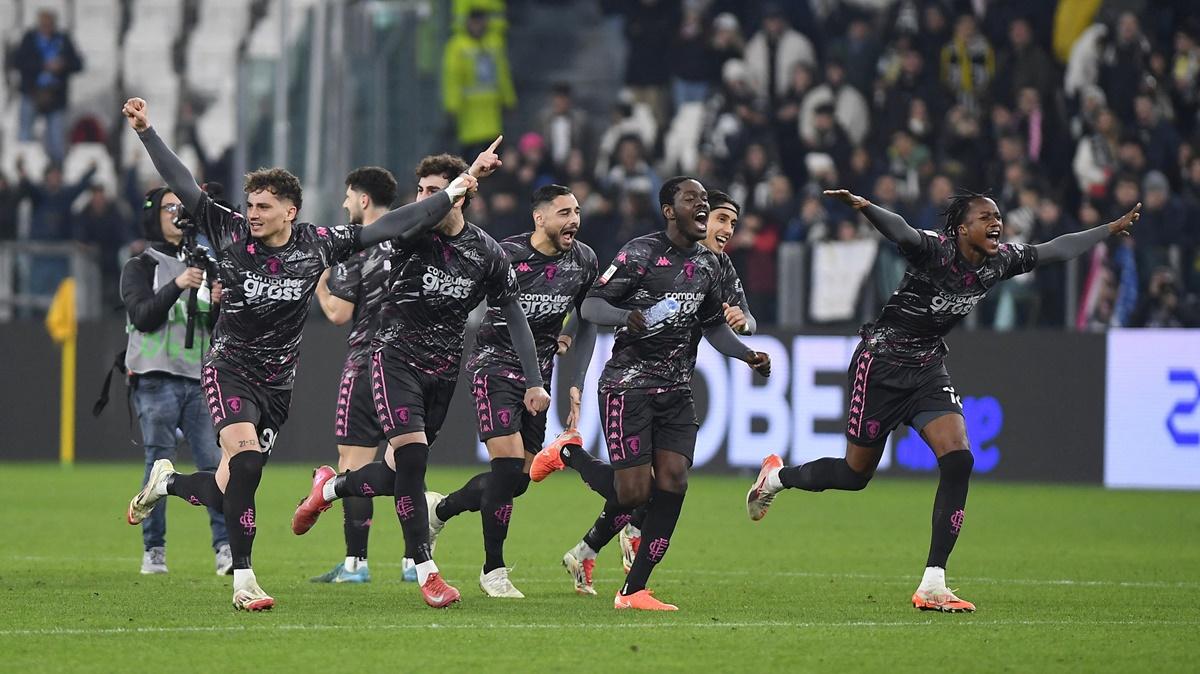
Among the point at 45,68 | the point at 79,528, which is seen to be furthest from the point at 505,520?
the point at 45,68

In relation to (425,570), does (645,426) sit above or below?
above

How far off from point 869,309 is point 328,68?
7.37 metres

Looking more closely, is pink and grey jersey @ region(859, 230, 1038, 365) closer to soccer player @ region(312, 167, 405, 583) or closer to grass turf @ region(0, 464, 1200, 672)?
grass turf @ region(0, 464, 1200, 672)

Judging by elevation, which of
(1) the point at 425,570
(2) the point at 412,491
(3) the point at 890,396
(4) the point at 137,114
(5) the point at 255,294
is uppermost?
(4) the point at 137,114

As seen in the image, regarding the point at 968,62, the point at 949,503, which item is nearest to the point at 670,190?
the point at 949,503

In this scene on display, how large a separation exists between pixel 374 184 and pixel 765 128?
40.9ft

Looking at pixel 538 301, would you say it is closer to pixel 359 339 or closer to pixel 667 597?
pixel 359 339

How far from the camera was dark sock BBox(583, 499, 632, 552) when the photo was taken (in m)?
10.4

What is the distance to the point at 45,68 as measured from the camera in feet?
89.4

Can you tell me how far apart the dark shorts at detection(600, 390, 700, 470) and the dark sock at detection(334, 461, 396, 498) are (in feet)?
3.95

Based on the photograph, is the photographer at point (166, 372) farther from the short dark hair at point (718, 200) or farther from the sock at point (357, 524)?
the short dark hair at point (718, 200)

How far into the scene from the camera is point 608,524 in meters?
10.5

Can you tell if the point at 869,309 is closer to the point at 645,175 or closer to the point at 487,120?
the point at 645,175

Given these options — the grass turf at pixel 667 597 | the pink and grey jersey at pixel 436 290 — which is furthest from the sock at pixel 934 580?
the pink and grey jersey at pixel 436 290
